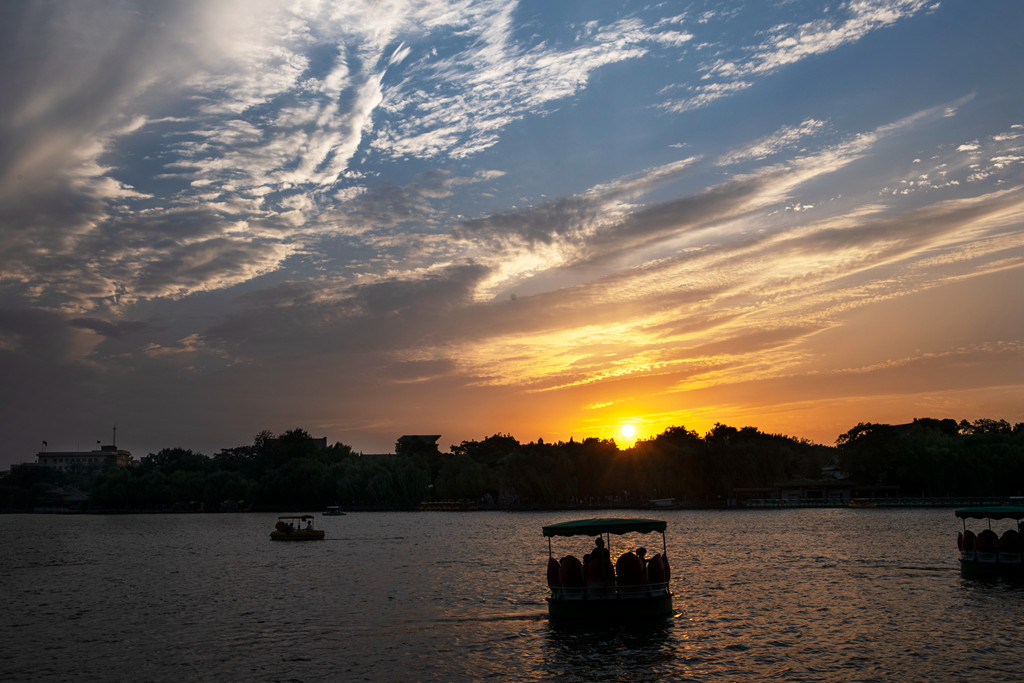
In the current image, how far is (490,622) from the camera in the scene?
33.9 m

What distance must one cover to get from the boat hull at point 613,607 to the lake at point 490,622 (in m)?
0.58

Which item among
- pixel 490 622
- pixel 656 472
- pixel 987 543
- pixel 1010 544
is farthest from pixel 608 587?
pixel 656 472

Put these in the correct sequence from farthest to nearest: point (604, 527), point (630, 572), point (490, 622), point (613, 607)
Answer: point (490, 622)
point (604, 527)
point (630, 572)
point (613, 607)

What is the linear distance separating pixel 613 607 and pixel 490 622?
20.7 ft

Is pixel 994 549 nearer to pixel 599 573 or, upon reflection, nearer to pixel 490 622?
pixel 599 573

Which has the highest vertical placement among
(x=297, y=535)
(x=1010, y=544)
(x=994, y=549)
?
(x=1010, y=544)

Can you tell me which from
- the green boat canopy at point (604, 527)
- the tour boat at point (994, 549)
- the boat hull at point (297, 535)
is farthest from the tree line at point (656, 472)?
the green boat canopy at point (604, 527)

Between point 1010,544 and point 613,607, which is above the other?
point 1010,544

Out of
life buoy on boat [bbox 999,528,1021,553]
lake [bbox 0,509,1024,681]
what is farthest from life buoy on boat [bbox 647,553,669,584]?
life buoy on boat [bbox 999,528,1021,553]

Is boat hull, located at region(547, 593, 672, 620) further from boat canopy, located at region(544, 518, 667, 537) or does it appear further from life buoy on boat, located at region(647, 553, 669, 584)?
boat canopy, located at region(544, 518, 667, 537)

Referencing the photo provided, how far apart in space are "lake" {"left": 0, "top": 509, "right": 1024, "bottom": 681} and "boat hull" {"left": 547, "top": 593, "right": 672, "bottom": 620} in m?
0.58

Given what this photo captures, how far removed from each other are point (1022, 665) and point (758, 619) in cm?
1066

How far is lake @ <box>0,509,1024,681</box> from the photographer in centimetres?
2577

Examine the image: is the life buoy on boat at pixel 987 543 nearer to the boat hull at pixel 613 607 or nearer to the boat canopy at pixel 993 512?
the boat canopy at pixel 993 512
